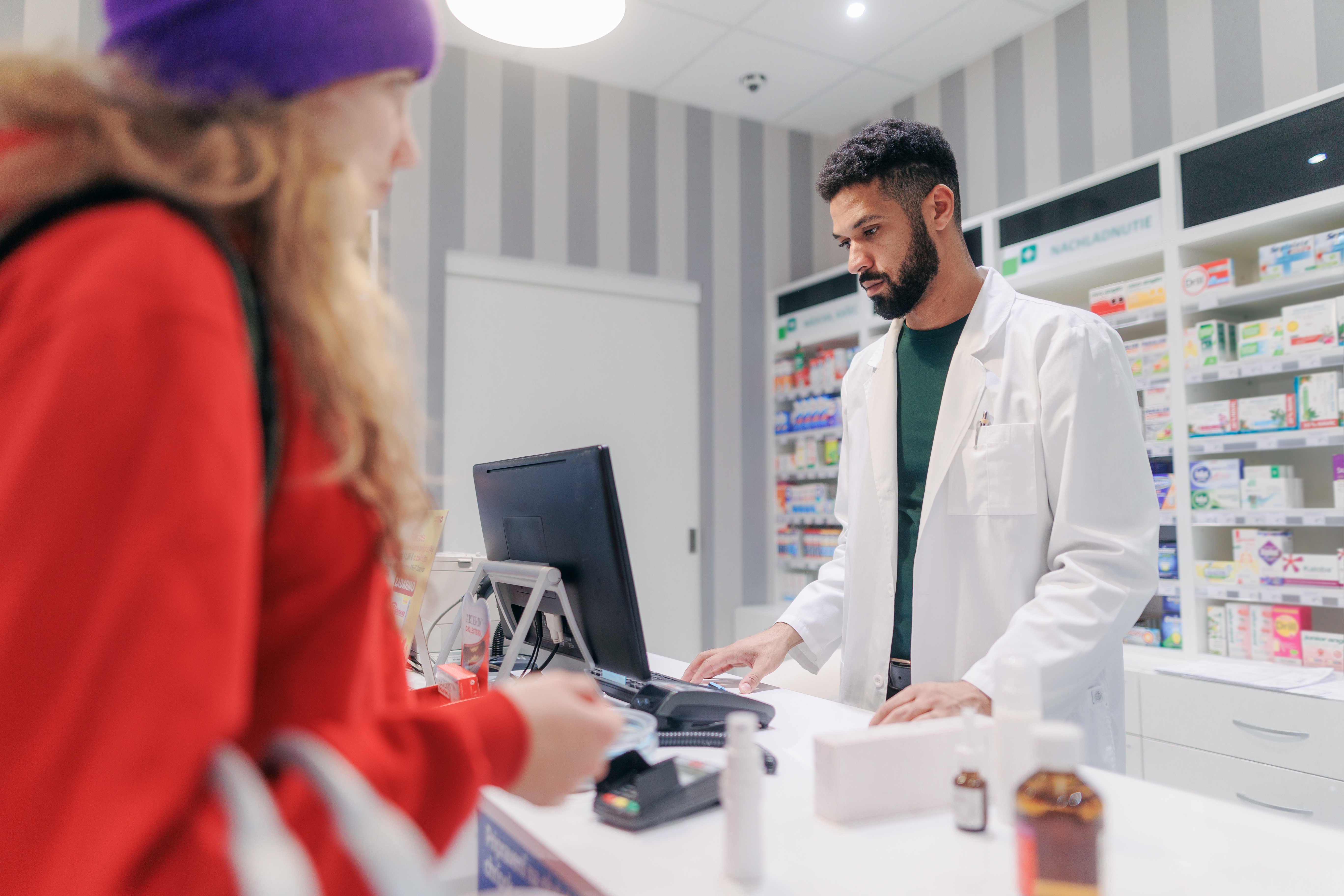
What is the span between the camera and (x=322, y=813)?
47cm

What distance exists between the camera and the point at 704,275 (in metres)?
4.79

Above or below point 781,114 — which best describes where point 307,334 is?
below

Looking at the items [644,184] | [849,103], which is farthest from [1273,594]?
[644,184]

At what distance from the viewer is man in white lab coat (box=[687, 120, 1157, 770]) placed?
1574mm

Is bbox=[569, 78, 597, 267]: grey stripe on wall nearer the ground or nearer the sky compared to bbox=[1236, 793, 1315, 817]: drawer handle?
nearer the sky

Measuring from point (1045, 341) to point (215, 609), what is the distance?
5.68 feet

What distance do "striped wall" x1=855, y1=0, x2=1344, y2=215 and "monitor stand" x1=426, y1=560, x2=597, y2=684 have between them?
3.22 m

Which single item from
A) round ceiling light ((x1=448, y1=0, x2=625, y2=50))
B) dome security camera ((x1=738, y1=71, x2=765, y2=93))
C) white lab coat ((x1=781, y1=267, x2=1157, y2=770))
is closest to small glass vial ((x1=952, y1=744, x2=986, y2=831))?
white lab coat ((x1=781, y1=267, x2=1157, y2=770))

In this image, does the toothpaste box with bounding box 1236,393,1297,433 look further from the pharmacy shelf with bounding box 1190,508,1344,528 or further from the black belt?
the black belt

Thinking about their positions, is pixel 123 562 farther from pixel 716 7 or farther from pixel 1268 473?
pixel 716 7

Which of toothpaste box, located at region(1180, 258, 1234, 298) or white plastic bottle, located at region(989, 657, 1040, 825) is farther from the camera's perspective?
toothpaste box, located at region(1180, 258, 1234, 298)

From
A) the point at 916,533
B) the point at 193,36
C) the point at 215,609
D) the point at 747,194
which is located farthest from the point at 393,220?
the point at 215,609

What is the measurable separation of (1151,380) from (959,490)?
5.19ft

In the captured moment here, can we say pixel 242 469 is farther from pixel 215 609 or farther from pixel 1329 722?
pixel 1329 722
